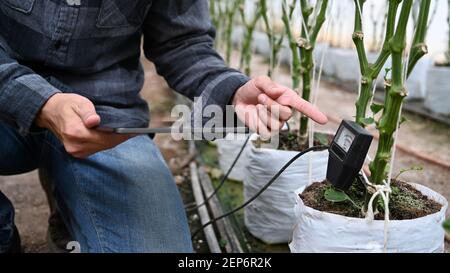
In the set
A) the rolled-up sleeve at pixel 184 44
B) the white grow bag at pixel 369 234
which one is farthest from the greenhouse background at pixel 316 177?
the rolled-up sleeve at pixel 184 44

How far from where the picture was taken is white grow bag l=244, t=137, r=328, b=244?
1.12m

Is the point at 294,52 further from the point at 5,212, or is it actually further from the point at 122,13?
the point at 5,212

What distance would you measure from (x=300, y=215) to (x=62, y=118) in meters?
0.42

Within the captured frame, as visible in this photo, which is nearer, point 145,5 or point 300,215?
point 300,215

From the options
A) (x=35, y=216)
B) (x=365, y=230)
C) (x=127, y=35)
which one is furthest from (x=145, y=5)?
(x=35, y=216)

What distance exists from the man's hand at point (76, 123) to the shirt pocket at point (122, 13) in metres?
0.24

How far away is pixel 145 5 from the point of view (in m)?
1.02

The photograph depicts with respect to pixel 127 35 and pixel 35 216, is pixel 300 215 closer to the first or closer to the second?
pixel 127 35

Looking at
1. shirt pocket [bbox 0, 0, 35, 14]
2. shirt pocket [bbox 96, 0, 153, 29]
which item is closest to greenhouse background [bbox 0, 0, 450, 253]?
shirt pocket [bbox 96, 0, 153, 29]

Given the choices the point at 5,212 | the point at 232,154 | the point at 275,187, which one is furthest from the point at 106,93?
the point at 232,154

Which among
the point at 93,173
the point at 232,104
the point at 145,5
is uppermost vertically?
the point at 145,5

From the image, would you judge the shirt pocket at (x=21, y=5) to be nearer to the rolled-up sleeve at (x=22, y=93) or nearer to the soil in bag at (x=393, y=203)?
the rolled-up sleeve at (x=22, y=93)

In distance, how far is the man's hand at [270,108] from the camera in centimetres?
73
